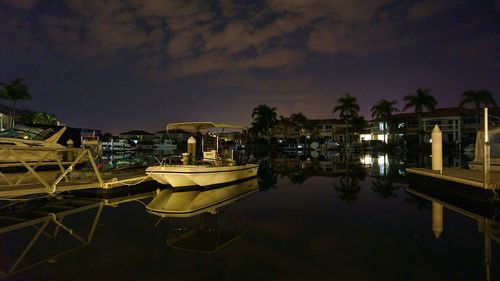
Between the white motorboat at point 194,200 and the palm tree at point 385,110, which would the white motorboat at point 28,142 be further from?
the palm tree at point 385,110

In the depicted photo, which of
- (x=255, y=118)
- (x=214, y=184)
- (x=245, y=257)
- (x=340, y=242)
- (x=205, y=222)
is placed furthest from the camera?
(x=255, y=118)

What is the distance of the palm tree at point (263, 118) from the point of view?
99.0m

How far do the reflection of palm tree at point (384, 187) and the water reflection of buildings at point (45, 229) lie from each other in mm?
12461

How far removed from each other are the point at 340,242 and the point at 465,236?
3435 millimetres

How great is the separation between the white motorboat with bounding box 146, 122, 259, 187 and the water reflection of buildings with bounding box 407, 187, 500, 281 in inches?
388

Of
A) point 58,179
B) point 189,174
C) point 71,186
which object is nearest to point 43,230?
point 58,179

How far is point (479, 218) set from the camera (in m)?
10.7

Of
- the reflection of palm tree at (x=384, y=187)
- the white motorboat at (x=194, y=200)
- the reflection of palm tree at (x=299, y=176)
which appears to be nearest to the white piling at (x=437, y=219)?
the reflection of palm tree at (x=384, y=187)

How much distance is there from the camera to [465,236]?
8664mm

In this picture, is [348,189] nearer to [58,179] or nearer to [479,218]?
[479,218]

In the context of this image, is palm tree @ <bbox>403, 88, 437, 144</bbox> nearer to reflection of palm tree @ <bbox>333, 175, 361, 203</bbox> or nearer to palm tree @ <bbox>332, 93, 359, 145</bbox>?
palm tree @ <bbox>332, 93, 359, 145</bbox>

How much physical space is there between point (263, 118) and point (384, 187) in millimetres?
81131

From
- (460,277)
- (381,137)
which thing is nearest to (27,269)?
(460,277)

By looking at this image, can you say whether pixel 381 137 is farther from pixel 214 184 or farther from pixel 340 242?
pixel 340 242
